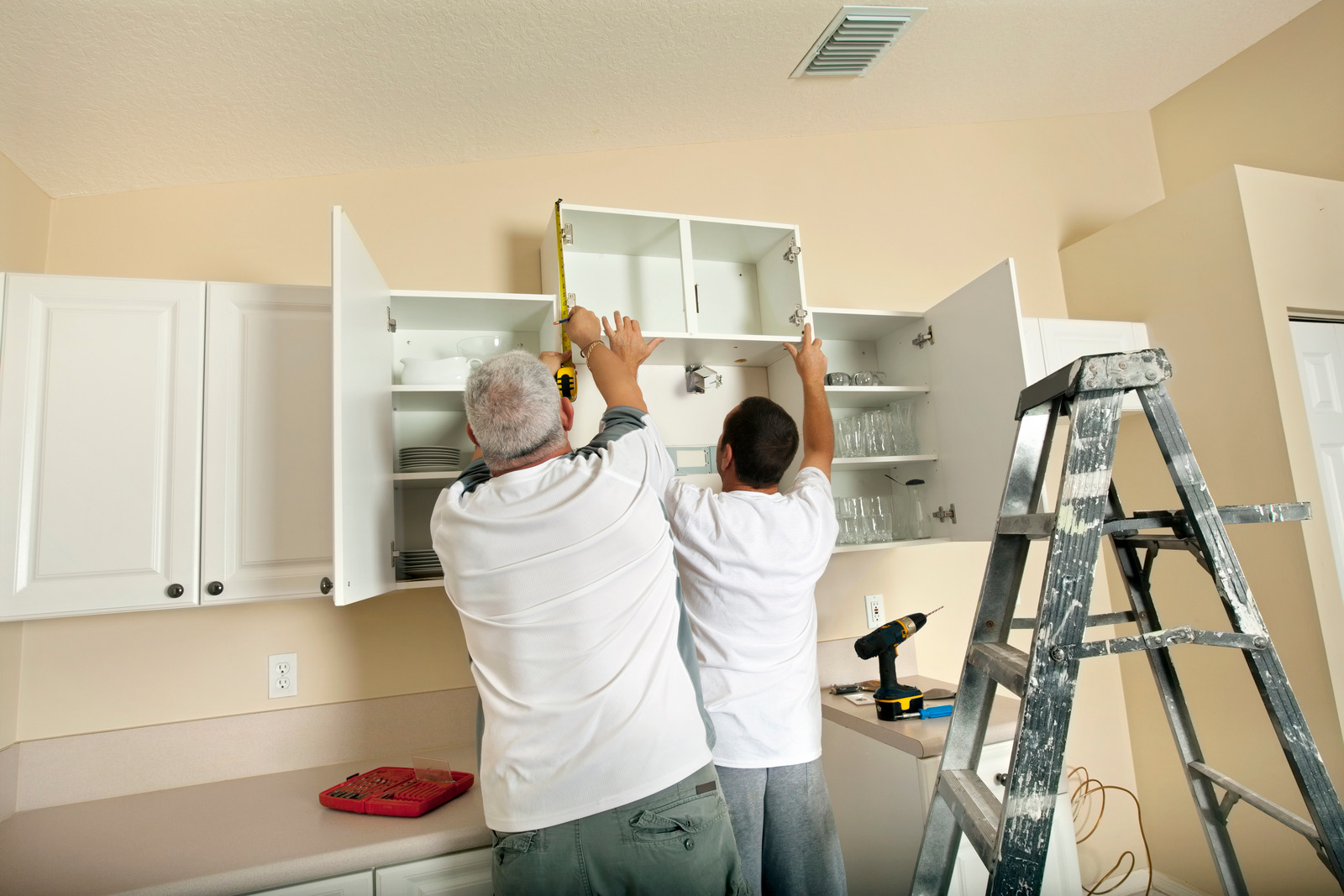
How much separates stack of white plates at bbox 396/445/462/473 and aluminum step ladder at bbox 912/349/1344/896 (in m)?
1.44

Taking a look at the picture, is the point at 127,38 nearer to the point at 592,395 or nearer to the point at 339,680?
the point at 592,395

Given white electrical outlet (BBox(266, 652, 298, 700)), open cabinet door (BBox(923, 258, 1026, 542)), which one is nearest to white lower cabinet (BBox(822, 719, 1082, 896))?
open cabinet door (BBox(923, 258, 1026, 542))

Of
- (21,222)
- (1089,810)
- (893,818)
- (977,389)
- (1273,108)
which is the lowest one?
(1089,810)

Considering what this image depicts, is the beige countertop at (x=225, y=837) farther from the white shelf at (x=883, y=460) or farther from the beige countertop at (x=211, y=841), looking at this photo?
the white shelf at (x=883, y=460)

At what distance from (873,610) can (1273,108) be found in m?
2.52

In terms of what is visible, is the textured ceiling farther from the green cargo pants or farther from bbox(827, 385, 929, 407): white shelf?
the green cargo pants

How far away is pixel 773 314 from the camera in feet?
8.28

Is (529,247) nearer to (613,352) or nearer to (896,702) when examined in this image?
(613,352)

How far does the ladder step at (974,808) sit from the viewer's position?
3.52ft

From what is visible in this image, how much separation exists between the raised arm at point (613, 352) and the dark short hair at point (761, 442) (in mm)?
270

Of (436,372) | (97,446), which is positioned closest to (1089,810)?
(436,372)

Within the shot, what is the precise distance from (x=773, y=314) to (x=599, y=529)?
4.57ft

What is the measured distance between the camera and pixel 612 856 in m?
1.31

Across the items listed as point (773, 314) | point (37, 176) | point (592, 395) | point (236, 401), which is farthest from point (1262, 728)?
point (37, 176)
